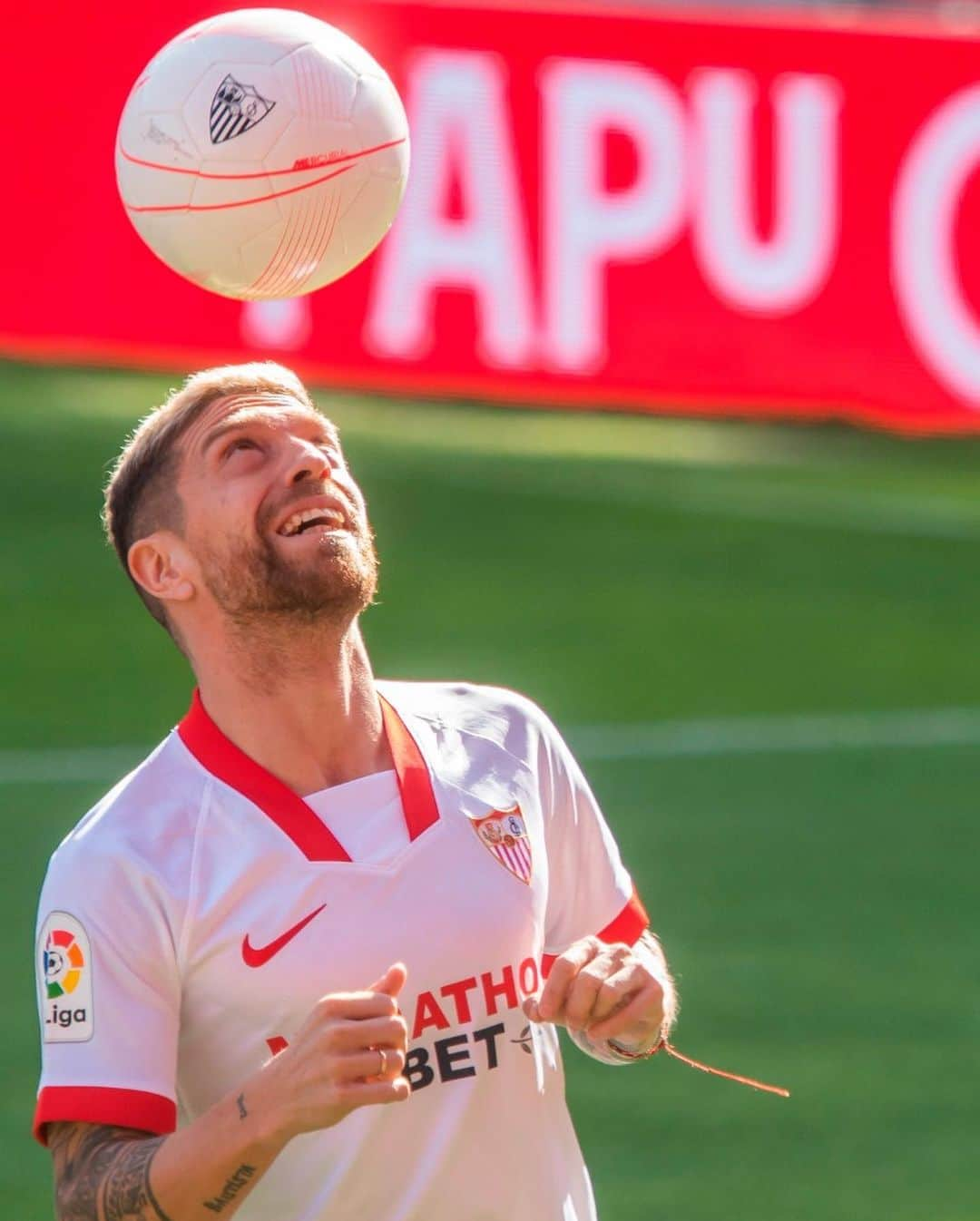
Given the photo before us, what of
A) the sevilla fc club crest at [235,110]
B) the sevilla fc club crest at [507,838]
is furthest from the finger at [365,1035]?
the sevilla fc club crest at [235,110]

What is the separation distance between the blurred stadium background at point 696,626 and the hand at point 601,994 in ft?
9.88

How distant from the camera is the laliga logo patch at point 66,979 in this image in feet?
12.5

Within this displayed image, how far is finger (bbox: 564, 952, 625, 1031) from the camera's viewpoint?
379 centimetres

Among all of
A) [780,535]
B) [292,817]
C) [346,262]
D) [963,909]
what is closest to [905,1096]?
[963,909]

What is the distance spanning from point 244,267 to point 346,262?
0.77 ft

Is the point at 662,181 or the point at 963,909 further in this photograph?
the point at 662,181

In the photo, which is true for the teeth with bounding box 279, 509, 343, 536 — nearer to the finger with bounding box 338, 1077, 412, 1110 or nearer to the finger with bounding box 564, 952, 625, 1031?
the finger with bounding box 564, 952, 625, 1031

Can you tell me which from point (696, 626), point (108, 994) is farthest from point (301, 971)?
point (696, 626)

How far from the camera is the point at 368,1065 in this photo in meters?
3.45

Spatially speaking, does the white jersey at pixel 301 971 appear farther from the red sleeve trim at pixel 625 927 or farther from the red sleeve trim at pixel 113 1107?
the red sleeve trim at pixel 625 927

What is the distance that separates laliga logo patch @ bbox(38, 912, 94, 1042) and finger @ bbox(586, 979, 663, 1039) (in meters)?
0.77

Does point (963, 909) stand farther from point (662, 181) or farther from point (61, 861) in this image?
point (662, 181)

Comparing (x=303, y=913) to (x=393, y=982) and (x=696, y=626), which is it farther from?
(x=696, y=626)

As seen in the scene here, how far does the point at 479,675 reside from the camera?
40.1 ft
